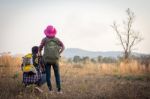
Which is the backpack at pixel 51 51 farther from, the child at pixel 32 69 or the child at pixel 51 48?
the child at pixel 32 69

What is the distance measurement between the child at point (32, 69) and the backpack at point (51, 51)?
34 centimetres

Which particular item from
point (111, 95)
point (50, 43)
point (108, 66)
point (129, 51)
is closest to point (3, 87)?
point (50, 43)

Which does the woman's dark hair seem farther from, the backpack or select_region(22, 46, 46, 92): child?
the backpack

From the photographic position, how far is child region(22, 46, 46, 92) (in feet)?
34.0

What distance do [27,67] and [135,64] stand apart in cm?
1175

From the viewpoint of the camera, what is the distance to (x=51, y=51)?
34.7ft

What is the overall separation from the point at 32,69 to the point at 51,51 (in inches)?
32.6

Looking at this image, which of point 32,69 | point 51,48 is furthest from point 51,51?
point 32,69

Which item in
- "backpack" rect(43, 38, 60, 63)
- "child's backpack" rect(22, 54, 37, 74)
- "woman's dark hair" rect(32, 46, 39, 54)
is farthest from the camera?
"woman's dark hair" rect(32, 46, 39, 54)

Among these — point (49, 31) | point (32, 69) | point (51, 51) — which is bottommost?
point (32, 69)

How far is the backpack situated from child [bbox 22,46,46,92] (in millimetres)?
345

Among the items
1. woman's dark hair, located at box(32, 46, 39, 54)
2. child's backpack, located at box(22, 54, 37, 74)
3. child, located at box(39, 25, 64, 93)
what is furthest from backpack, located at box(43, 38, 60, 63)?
child's backpack, located at box(22, 54, 37, 74)

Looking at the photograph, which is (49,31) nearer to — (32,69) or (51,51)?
(51,51)

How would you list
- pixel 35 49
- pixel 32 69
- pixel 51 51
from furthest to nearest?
1. pixel 35 49
2. pixel 51 51
3. pixel 32 69
